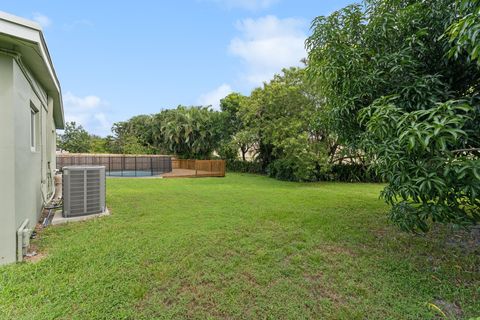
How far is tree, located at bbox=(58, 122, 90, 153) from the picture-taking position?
24.2 meters

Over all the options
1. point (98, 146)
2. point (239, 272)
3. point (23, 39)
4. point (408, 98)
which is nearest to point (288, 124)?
point (408, 98)

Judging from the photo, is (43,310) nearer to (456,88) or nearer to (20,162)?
(20,162)

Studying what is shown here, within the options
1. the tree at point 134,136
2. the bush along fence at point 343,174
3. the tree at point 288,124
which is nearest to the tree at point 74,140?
the tree at point 134,136

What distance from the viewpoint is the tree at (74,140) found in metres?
24.2

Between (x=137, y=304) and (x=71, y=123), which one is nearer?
(x=137, y=304)

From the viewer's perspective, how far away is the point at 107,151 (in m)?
25.2

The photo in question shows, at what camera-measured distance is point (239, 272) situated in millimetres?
2863

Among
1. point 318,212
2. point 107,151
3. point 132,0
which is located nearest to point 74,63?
point 132,0

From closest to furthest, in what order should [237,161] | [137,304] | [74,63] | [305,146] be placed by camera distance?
[137,304] → [74,63] → [305,146] → [237,161]

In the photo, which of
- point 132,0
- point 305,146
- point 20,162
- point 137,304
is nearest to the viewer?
point 137,304

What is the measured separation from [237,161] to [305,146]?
364 inches

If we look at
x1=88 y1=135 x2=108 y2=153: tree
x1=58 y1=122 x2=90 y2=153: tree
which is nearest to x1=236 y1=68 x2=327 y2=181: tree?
x1=88 y1=135 x2=108 y2=153: tree

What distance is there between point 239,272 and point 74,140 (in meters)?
27.0

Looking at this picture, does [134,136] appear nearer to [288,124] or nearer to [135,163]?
[135,163]
